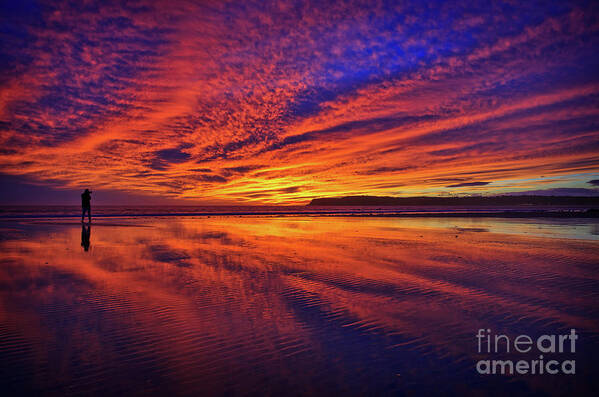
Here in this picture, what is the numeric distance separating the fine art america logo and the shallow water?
0.09 metres

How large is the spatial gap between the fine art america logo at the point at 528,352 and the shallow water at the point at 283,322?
9 cm

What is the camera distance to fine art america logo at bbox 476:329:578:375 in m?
4.05

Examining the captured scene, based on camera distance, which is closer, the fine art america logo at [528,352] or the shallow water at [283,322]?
the shallow water at [283,322]

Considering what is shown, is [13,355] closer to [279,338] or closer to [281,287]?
[279,338]

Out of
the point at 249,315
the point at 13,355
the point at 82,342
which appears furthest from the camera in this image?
the point at 249,315

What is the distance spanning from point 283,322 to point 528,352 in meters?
3.33

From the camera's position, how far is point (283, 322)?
546 centimetres

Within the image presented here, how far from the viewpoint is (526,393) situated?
3531mm

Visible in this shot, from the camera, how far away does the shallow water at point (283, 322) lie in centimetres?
373

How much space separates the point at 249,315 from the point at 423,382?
2.98 metres

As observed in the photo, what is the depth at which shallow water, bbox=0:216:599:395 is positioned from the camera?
12.2ft

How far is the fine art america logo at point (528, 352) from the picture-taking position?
13.3ft

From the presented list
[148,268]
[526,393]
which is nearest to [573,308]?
[526,393]

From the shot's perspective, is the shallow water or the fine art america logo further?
the fine art america logo
